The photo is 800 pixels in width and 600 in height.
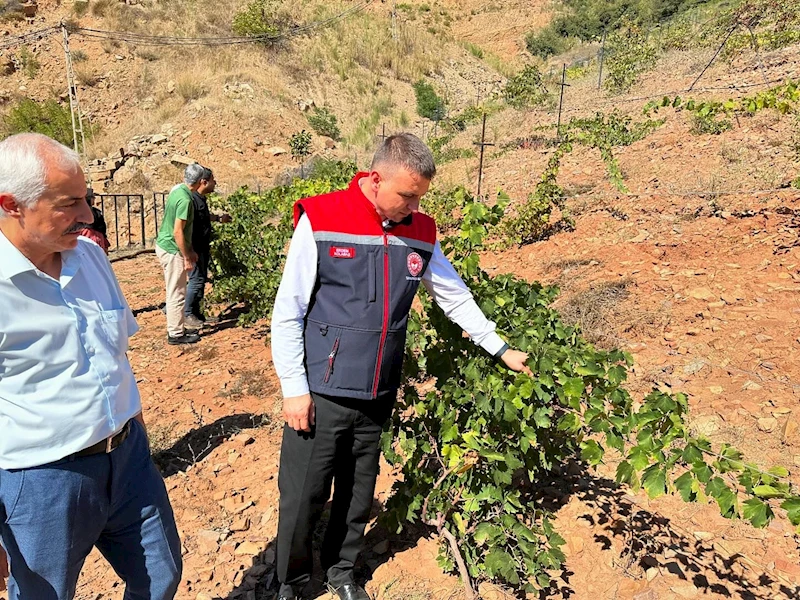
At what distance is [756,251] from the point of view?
502 centimetres

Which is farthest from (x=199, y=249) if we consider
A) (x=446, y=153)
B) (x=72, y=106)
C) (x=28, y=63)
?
(x=28, y=63)

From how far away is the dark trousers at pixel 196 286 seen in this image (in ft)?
18.1

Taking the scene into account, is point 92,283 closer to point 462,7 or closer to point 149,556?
point 149,556

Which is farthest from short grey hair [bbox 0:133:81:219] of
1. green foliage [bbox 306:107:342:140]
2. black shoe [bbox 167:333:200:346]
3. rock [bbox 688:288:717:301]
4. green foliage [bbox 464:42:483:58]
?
green foliage [bbox 464:42:483:58]

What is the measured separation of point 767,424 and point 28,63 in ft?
87.2

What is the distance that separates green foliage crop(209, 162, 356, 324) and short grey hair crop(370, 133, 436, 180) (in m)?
3.84

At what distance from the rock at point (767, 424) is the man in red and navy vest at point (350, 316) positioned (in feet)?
6.01

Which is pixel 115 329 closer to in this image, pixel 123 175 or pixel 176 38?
pixel 123 175

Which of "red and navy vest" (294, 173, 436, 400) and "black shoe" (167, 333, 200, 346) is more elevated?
"red and navy vest" (294, 173, 436, 400)

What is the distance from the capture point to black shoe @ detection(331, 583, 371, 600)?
7.00 ft

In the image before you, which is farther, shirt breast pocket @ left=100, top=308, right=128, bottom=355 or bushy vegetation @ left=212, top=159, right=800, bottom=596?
bushy vegetation @ left=212, top=159, right=800, bottom=596

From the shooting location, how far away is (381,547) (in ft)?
8.05

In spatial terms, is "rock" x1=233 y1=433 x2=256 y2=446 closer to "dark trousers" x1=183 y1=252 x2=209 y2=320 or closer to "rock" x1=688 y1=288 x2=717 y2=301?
"dark trousers" x1=183 y1=252 x2=209 y2=320

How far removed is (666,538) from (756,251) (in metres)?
3.68
